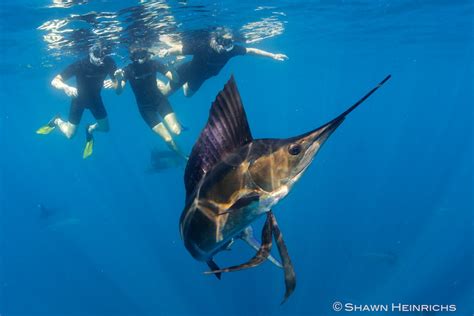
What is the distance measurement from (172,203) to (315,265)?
11401 mm

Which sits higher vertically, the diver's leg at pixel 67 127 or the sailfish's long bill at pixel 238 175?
the sailfish's long bill at pixel 238 175

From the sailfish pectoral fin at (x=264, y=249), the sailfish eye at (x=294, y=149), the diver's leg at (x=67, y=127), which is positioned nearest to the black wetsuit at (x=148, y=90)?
the diver's leg at (x=67, y=127)

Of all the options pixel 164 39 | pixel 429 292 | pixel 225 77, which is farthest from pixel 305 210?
pixel 225 77

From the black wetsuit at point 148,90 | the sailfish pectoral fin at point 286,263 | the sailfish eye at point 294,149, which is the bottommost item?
the black wetsuit at point 148,90

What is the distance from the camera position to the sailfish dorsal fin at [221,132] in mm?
2039

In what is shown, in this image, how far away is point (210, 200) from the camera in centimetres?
226

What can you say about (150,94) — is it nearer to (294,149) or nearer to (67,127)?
(67,127)

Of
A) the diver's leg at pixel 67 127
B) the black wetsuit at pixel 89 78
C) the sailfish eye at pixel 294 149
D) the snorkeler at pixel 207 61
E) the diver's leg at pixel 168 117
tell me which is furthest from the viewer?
A: the diver's leg at pixel 67 127

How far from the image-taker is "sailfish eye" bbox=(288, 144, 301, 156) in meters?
1.89

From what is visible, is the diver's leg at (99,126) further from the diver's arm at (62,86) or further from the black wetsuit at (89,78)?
the diver's arm at (62,86)

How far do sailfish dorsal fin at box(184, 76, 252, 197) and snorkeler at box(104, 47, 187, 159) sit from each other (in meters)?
9.15

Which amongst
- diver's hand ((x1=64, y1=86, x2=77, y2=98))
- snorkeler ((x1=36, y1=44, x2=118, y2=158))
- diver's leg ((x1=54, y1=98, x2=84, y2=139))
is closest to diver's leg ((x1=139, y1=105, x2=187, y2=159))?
snorkeler ((x1=36, y1=44, x2=118, y2=158))

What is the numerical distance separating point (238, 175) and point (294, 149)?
0.39 metres

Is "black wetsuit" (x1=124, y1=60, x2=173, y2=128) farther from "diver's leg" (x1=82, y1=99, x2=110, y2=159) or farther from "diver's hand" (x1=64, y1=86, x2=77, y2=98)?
"diver's hand" (x1=64, y1=86, x2=77, y2=98)
